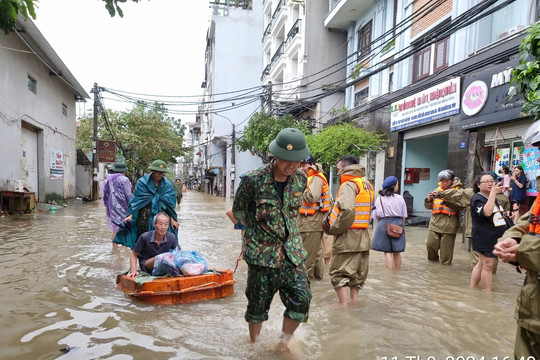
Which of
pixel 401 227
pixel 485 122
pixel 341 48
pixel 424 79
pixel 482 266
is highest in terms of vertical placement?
pixel 341 48

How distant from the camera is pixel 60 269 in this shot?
593 cm

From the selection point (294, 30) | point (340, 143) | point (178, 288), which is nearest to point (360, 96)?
point (340, 143)

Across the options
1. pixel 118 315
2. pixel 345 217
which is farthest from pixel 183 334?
pixel 345 217

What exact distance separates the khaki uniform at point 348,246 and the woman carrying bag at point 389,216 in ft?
4.99

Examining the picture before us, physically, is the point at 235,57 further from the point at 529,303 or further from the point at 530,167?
the point at 529,303

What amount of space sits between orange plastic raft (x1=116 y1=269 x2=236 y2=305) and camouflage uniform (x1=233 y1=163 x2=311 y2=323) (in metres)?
1.53

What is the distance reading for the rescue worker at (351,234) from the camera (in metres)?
4.17

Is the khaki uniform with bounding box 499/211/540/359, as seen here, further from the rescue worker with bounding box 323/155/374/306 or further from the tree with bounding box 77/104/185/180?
the tree with bounding box 77/104/185/180

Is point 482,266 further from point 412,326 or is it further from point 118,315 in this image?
point 118,315

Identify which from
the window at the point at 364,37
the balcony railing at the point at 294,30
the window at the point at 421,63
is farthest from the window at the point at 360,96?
the balcony railing at the point at 294,30

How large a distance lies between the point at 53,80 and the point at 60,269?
52.5 ft

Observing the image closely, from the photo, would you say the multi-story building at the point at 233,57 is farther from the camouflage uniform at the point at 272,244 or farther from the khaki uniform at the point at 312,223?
the camouflage uniform at the point at 272,244

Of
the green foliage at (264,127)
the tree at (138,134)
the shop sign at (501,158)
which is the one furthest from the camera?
the tree at (138,134)

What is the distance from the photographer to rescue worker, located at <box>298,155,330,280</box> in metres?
5.12
